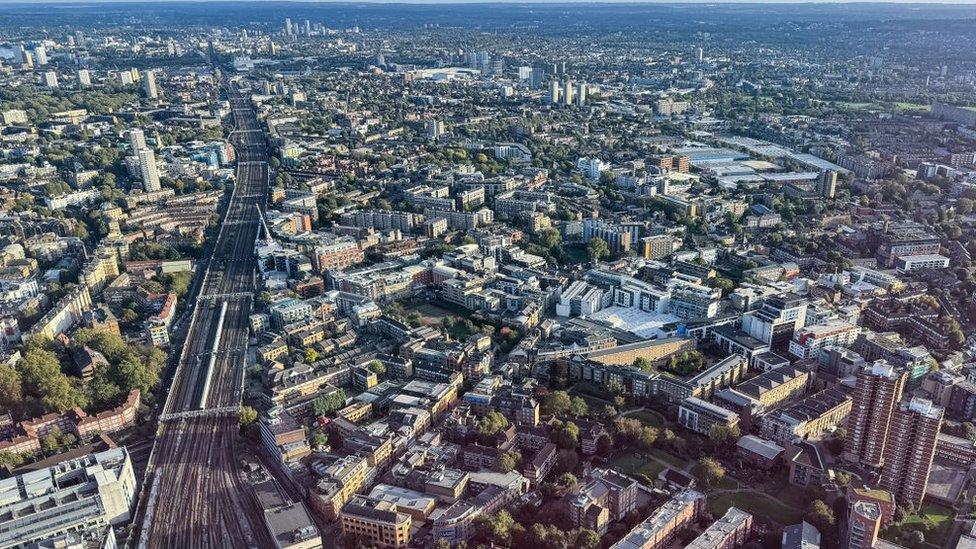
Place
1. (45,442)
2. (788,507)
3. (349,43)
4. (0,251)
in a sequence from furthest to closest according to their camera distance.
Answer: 1. (349,43)
2. (0,251)
3. (45,442)
4. (788,507)

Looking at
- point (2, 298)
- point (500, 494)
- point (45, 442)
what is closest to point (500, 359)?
point (500, 494)

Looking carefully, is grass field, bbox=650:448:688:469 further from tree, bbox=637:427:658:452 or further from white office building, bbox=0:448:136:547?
white office building, bbox=0:448:136:547

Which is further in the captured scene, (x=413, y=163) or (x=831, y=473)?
(x=413, y=163)

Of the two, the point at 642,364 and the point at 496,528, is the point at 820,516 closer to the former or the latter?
the point at 496,528

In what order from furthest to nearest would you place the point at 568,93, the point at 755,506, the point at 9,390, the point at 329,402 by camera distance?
the point at 568,93, the point at 9,390, the point at 329,402, the point at 755,506

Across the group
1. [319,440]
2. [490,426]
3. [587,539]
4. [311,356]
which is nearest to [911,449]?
[587,539]

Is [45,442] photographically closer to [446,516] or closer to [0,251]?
[446,516]

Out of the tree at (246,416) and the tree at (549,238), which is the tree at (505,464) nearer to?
the tree at (246,416)
